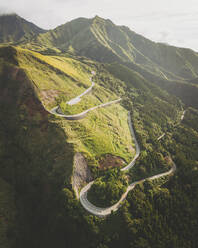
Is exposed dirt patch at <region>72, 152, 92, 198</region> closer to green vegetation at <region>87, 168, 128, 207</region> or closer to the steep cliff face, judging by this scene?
the steep cliff face

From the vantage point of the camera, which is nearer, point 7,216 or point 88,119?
point 7,216

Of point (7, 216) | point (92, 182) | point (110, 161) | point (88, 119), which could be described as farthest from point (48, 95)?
point (7, 216)

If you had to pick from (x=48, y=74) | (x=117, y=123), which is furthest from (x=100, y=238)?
(x=48, y=74)

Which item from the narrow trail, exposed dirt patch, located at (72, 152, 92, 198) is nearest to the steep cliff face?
exposed dirt patch, located at (72, 152, 92, 198)

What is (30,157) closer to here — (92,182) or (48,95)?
(92,182)

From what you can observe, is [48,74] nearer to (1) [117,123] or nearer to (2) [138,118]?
(1) [117,123]

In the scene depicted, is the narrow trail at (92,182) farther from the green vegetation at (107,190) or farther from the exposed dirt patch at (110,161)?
the exposed dirt patch at (110,161)
